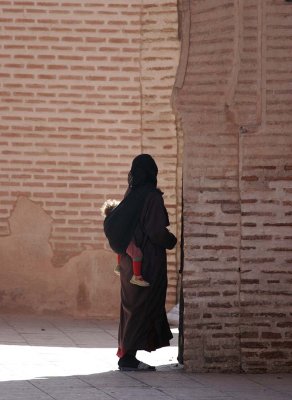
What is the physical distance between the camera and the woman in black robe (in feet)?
32.4

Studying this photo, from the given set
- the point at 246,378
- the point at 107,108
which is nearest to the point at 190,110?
the point at 246,378

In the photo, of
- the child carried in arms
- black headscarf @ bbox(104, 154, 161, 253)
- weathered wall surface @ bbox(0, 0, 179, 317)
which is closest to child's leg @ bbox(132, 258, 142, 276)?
the child carried in arms

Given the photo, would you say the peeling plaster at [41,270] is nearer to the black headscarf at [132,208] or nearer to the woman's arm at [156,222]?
the black headscarf at [132,208]

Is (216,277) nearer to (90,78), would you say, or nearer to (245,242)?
(245,242)

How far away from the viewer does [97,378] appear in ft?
30.6

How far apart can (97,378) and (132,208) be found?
52.5 inches

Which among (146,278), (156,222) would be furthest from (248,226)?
(146,278)

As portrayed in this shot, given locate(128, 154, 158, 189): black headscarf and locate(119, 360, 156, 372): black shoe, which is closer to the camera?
locate(119, 360, 156, 372): black shoe

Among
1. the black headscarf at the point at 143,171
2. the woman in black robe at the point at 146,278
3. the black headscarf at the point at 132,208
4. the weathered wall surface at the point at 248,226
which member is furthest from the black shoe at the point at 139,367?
the black headscarf at the point at 143,171

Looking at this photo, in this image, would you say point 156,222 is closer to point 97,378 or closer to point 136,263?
point 136,263

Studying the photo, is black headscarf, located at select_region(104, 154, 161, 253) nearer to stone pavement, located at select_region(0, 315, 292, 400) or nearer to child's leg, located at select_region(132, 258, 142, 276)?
child's leg, located at select_region(132, 258, 142, 276)

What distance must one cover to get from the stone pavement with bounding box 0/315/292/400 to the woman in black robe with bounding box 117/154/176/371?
0.72ft

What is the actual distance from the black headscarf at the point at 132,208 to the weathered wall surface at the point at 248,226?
0.44m

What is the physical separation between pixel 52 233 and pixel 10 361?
3.85 m
